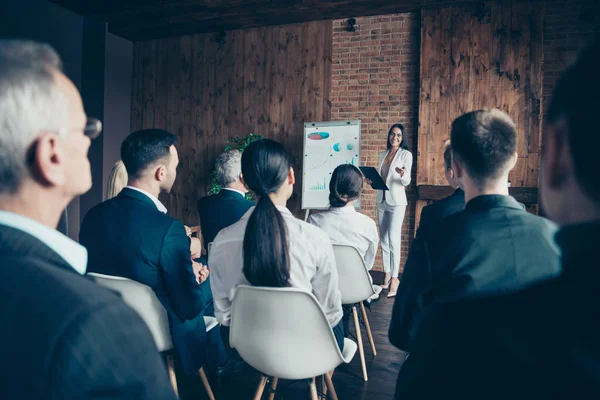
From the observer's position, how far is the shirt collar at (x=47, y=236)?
20.9 inches

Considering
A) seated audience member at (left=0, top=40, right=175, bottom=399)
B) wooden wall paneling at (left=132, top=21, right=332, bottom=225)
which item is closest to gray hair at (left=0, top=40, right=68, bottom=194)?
seated audience member at (left=0, top=40, right=175, bottom=399)

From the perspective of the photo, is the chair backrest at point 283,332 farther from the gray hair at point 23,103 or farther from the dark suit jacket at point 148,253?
the gray hair at point 23,103

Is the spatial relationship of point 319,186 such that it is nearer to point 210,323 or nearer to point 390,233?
point 390,233

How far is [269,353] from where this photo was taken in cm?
148

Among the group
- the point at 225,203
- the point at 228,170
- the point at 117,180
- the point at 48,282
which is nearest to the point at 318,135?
the point at 228,170

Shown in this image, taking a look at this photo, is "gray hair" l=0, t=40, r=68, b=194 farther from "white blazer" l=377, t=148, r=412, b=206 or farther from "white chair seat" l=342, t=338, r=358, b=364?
"white blazer" l=377, t=148, r=412, b=206

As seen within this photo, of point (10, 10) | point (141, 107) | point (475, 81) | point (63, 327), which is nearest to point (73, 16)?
point (10, 10)

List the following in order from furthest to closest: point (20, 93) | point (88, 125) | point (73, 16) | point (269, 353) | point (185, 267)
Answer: point (73, 16) → point (185, 267) → point (269, 353) → point (88, 125) → point (20, 93)

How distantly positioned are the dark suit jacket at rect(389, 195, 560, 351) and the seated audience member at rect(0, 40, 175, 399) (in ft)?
3.12

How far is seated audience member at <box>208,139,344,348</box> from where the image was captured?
1511mm

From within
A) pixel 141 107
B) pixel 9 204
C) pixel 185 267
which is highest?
pixel 141 107

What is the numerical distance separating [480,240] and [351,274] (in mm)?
1188

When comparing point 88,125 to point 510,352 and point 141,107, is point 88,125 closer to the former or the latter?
point 510,352

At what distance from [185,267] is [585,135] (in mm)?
1663
